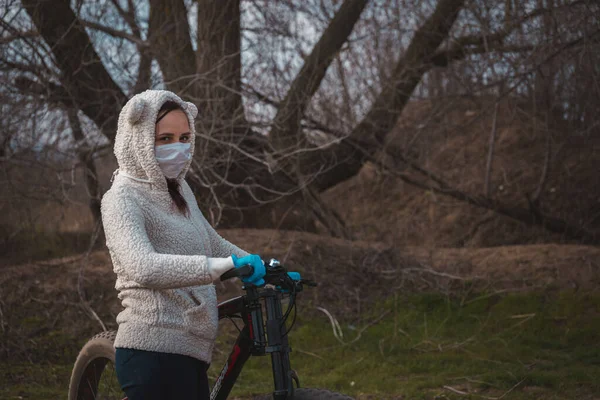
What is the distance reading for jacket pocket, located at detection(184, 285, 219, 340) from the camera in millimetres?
2760

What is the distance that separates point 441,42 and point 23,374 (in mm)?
5583

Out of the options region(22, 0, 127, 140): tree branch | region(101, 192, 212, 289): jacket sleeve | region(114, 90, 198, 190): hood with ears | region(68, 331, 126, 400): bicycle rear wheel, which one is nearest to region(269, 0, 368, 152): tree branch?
region(22, 0, 127, 140): tree branch

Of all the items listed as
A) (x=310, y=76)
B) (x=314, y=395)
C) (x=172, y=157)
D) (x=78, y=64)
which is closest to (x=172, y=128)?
(x=172, y=157)

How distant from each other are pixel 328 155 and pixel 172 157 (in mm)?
6158

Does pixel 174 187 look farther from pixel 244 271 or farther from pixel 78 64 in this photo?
pixel 78 64

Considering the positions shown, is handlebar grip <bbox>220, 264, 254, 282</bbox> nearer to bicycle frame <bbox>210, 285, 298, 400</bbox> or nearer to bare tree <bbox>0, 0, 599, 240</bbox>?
bicycle frame <bbox>210, 285, 298, 400</bbox>

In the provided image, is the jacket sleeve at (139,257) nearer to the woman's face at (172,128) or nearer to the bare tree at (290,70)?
the woman's face at (172,128)

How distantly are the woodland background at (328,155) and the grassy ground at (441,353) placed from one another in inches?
0.9

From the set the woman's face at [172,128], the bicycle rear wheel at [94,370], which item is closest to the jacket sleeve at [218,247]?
the woman's face at [172,128]

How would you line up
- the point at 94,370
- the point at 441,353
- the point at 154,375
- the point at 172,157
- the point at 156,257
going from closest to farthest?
the point at 156,257
the point at 154,375
the point at 172,157
the point at 94,370
the point at 441,353

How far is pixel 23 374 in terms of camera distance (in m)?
5.57

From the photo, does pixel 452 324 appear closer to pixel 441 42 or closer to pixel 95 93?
pixel 441 42

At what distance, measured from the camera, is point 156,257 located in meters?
2.57

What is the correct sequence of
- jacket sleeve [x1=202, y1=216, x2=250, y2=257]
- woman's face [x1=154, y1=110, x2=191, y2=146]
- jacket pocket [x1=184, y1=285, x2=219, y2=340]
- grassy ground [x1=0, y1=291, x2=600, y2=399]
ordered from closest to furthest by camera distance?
jacket pocket [x1=184, y1=285, x2=219, y2=340] → woman's face [x1=154, y1=110, x2=191, y2=146] → jacket sleeve [x1=202, y1=216, x2=250, y2=257] → grassy ground [x1=0, y1=291, x2=600, y2=399]
